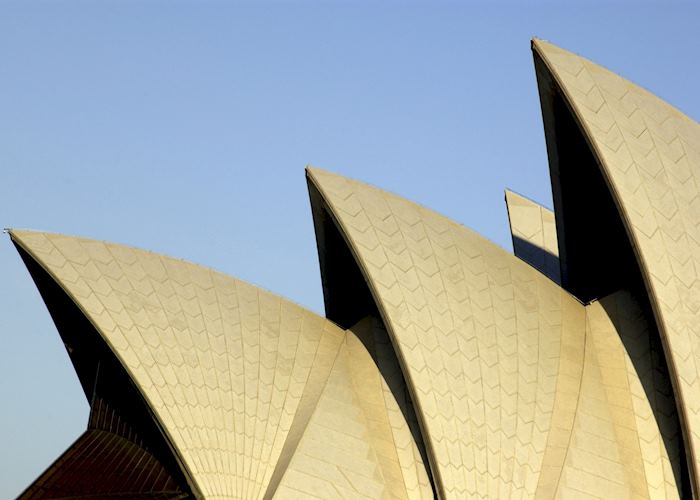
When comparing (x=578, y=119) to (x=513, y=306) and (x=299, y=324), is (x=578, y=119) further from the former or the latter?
(x=299, y=324)

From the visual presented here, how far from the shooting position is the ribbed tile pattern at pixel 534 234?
37656 mm

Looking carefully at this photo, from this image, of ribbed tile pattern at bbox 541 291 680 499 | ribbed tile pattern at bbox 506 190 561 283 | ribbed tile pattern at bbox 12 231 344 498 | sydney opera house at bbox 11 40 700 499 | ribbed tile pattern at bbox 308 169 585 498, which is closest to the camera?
ribbed tile pattern at bbox 541 291 680 499

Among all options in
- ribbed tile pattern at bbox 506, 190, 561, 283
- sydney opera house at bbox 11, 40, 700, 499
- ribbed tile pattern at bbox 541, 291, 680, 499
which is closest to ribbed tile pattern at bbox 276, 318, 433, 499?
sydney opera house at bbox 11, 40, 700, 499

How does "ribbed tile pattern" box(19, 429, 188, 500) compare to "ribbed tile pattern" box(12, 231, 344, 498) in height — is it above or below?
below

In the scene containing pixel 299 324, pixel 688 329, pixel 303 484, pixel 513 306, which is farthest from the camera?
pixel 299 324

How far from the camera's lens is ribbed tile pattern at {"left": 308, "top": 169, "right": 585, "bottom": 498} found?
2911 cm

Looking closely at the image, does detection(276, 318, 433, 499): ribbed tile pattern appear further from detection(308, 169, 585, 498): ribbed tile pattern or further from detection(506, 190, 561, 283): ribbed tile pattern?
detection(506, 190, 561, 283): ribbed tile pattern

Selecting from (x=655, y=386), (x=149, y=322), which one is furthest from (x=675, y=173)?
(x=149, y=322)

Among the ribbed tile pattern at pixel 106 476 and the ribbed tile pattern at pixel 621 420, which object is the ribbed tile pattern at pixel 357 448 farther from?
the ribbed tile pattern at pixel 621 420

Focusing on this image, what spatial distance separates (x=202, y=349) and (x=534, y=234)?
12.1 m

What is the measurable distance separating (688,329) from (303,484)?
950cm

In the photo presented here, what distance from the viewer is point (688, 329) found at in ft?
90.1

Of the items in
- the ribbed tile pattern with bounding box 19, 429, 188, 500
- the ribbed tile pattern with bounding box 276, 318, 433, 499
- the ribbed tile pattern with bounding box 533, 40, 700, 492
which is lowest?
the ribbed tile pattern with bounding box 19, 429, 188, 500

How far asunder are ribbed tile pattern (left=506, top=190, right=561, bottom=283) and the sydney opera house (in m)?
4.95
